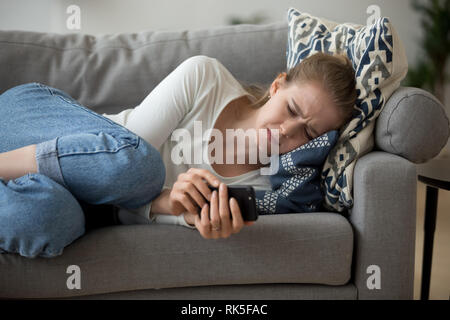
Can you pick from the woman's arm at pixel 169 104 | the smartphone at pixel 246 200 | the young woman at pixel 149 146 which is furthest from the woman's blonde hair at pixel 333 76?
the smartphone at pixel 246 200

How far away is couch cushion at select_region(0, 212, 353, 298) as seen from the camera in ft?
3.08

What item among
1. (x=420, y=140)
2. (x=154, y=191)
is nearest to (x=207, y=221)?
(x=154, y=191)

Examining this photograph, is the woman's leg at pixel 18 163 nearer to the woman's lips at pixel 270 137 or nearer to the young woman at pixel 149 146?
the young woman at pixel 149 146

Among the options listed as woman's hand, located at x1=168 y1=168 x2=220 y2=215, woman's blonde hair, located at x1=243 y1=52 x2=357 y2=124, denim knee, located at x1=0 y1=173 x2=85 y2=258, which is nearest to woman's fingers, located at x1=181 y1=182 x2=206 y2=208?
woman's hand, located at x1=168 y1=168 x2=220 y2=215

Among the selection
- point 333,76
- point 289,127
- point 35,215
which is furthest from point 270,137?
point 35,215

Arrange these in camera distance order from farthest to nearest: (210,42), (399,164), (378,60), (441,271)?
1. (441,271)
2. (210,42)
3. (378,60)
4. (399,164)

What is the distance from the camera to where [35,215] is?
84 cm

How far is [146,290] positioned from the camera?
1017 mm

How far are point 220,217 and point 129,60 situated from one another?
2.69ft

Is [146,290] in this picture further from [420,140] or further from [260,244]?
[420,140]

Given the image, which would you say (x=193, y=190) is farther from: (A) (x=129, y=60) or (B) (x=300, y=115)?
(A) (x=129, y=60)

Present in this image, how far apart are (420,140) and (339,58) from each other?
1.01 ft

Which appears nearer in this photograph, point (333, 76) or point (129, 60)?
point (333, 76)

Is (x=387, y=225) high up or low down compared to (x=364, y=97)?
down
